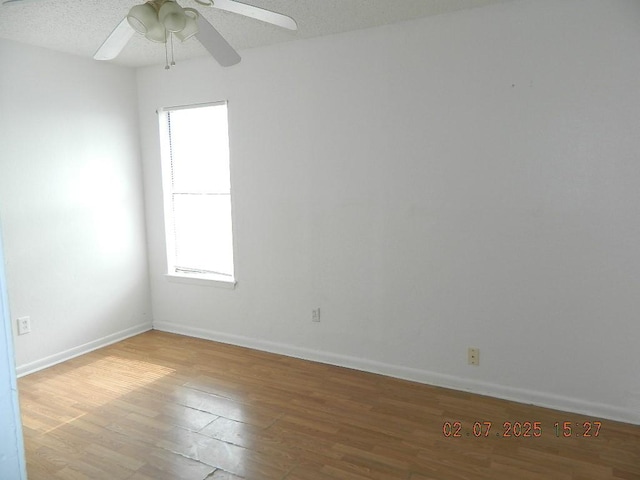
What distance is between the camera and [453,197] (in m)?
3.03

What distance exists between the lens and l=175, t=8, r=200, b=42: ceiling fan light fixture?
179cm

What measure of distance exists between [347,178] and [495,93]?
1136 millimetres

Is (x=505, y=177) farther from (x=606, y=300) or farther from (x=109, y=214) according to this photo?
(x=109, y=214)

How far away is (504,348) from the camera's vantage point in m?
2.99

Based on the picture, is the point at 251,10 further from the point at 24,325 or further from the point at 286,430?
the point at 24,325

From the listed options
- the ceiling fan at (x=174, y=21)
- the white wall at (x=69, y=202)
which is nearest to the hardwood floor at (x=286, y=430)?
the white wall at (x=69, y=202)

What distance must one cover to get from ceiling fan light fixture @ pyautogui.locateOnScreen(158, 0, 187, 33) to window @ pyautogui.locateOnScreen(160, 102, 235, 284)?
217 cm

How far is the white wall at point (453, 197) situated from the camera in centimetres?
263

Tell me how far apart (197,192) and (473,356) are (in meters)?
2.75

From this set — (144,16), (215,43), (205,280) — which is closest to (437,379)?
(205,280)

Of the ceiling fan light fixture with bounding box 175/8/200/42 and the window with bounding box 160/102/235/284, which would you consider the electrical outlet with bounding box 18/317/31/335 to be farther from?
the ceiling fan light fixture with bounding box 175/8/200/42

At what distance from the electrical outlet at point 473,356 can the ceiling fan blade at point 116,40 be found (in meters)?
2.70

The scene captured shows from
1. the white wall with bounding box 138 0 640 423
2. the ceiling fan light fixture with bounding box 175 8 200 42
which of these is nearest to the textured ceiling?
the white wall with bounding box 138 0 640 423

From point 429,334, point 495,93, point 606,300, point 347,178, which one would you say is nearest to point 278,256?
point 347,178
